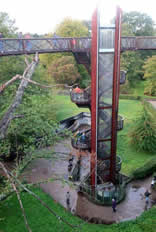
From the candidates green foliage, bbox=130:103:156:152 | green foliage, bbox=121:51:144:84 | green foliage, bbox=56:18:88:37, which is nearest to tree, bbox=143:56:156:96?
green foliage, bbox=121:51:144:84

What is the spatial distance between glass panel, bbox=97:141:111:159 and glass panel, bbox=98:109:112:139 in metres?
0.48

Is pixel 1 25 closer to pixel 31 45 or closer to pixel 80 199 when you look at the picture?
pixel 31 45

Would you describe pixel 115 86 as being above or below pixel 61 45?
below

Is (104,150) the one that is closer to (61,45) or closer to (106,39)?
(106,39)

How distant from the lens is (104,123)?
10.9 m

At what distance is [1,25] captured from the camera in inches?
722

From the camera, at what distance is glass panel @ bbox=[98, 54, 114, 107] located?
31.8 ft

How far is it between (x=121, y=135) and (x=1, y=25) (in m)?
15.1

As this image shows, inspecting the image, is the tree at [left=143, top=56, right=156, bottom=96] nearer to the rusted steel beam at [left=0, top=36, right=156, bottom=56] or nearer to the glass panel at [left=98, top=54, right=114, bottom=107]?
the rusted steel beam at [left=0, top=36, right=156, bottom=56]

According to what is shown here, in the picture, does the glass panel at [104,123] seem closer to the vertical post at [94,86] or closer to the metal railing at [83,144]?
the vertical post at [94,86]

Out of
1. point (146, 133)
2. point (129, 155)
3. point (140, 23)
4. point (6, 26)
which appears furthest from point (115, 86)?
point (140, 23)

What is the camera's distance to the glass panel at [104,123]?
1072cm

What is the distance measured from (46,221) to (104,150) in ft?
14.9

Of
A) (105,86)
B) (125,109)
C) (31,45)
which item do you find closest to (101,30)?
(105,86)
